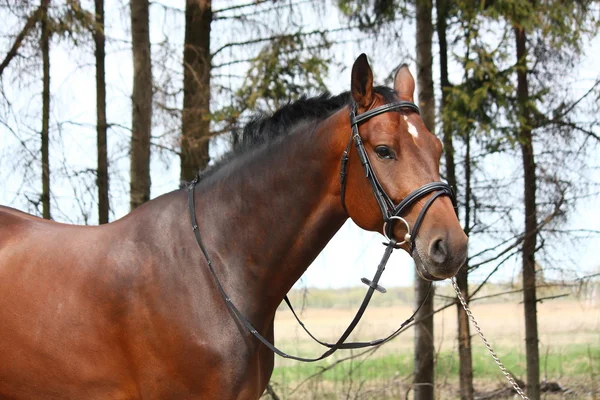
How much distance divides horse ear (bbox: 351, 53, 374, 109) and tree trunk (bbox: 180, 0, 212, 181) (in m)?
4.54

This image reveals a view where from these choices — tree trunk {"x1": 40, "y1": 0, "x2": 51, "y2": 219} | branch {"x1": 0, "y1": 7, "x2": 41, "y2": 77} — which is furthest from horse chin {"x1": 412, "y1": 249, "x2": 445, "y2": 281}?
tree trunk {"x1": 40, "y1": 0, "x2": 51, "y2": 219}

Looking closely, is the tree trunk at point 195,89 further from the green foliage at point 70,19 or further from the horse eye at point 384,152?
the horse eye at point 384,152

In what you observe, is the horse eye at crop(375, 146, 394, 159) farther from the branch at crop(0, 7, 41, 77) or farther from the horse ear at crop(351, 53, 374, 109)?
the branch at crop(0, 7, 41, 77)

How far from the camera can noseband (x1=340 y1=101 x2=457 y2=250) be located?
267 cm

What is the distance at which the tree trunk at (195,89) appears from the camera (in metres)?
7.59

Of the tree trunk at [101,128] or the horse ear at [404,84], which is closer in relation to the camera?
the horse ear at [404,84]

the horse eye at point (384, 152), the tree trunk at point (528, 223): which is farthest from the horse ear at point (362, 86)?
the tree trunk at point (528, 223)

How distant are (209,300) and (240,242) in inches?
12.0

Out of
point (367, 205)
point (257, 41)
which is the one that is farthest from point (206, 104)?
point (367, 205)

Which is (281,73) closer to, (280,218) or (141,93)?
(141,93)

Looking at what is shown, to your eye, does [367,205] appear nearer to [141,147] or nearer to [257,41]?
[141,147]

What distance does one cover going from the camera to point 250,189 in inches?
121

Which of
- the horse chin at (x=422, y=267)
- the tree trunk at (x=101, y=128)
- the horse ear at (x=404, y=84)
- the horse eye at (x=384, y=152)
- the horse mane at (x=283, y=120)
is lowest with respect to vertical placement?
the horse chin at (x=422, y=267)

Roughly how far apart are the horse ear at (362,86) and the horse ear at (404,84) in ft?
0.58
